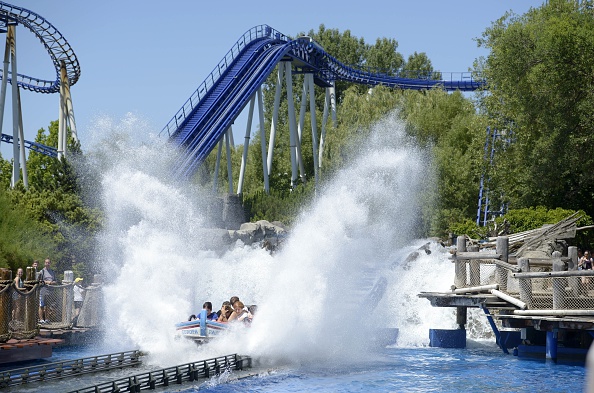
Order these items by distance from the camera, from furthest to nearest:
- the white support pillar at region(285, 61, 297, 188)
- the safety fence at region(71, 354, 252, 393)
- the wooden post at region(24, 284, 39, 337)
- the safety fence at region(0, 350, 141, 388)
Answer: the white support pillar at region(285, 61, 297, 188) → the wooden post at region(24, 284, 39, 337) → the safety fence at region(0, 350, 141, 388) → the safety fence at region(71, 354, 252, 393)

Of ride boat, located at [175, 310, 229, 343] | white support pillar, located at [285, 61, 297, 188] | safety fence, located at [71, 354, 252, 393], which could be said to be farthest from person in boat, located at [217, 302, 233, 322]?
white support pillar, located at [285, 61, 297, 188]

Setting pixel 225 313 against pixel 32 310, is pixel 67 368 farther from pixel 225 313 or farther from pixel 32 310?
pixel 225 313

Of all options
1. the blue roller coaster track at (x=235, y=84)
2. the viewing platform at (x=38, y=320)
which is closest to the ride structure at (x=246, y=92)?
the blue roller coaster track at (x=235, y=84)

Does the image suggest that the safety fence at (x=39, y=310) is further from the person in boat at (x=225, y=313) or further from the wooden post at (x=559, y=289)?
the wooden post at (x=559, y=289)

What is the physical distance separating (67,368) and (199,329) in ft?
8.77

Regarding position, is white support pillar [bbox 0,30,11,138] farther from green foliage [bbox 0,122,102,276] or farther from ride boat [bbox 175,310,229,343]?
ride boat [bbox 175,310,229,343]

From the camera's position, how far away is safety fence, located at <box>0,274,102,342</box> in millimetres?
18703

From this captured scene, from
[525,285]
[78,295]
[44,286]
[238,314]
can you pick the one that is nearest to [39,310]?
[44,286]

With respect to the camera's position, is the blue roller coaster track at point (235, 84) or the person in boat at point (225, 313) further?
the blue roller coaster track at point (235, 84)

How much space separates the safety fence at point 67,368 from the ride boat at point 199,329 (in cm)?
101

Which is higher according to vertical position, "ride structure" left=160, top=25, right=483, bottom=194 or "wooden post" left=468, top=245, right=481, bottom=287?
"ride structure" left=160, top=25, right=483, bottom=194

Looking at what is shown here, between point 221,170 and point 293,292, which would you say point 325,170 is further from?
point 293,292

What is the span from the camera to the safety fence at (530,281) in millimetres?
17516

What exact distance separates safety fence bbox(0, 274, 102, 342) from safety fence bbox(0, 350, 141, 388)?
159cm
